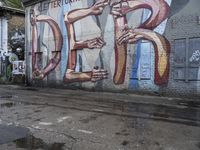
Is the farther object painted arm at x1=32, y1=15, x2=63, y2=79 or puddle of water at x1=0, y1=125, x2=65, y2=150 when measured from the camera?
painted arm at x1=32, y1=15, x2=63, y2=79

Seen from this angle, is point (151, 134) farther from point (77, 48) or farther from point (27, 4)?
point (27, 4)

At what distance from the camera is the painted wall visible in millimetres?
15219

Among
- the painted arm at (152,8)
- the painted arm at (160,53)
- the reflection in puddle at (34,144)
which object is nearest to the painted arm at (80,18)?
the painted arm at (152,8)

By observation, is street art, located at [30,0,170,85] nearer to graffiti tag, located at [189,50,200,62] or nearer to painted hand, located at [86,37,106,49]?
painted hand, located at [86,37,106,49]

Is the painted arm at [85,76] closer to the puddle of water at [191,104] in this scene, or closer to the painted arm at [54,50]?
the painted arm at [54,50]

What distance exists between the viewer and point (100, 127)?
27.8 feet

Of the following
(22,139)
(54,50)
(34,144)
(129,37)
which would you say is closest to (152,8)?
(129,37)

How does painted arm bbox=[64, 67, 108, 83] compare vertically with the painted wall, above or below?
below

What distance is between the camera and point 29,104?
42.3 feet

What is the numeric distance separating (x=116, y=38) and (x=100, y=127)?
32.7 feet

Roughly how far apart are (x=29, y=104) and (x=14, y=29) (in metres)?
21.8

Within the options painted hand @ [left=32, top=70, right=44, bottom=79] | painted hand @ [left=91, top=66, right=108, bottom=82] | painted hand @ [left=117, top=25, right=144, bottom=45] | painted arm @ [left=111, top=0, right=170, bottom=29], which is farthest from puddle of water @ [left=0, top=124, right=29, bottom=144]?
painted hand @ [left=32, top=70, right=44, bottom=79]

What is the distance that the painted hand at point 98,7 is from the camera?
1870cm

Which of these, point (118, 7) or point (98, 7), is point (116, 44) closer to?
point (118, 7)
